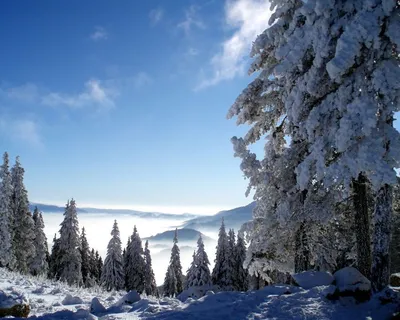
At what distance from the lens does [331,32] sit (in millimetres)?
9641

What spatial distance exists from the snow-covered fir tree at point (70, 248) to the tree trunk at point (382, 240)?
42.1 m

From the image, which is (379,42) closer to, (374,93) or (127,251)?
(374,93)

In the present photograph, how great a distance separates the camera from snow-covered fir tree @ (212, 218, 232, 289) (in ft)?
171

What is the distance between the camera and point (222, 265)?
174 feet

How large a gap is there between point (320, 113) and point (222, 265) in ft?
151

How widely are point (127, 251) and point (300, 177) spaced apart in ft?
175

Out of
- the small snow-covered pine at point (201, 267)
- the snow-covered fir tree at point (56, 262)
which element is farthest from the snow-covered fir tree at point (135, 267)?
the snow-covered fir tree at point (56, 262)

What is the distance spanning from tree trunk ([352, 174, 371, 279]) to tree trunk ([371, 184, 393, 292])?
5.50ft

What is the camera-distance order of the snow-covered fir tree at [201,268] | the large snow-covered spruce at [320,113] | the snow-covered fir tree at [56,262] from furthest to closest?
the snow-covered fir tree at [201,268], the snow-covered fir tree at [56,262], the large snow-covered spruce at [320,113]

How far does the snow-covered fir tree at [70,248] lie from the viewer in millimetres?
44719

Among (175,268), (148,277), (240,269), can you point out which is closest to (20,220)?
(148,277)

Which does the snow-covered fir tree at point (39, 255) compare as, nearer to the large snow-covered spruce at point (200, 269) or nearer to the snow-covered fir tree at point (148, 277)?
the snow-covered fir tree at point (148, 277)

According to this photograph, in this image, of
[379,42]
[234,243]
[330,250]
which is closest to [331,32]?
[379,42]

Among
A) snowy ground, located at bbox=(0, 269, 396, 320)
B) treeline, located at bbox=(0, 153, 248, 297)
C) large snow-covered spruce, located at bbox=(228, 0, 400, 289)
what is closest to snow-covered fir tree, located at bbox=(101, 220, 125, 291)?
treeline, located at bbox=(0, 153, 248, 297)
